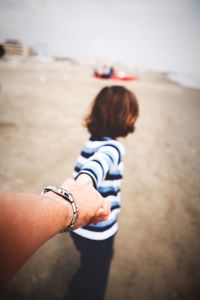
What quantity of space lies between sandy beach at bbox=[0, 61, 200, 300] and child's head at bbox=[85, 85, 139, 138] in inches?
90.3

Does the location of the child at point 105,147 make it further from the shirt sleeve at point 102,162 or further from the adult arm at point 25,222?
the adult arm at point 25,222

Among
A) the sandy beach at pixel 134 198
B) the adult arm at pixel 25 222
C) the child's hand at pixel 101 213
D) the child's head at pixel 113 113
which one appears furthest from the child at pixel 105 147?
the sandy beach at pixel 134 198

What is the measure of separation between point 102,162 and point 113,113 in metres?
0.78

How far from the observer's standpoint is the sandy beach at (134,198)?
2.78 meters

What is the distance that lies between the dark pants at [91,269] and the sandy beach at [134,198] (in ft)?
1.11

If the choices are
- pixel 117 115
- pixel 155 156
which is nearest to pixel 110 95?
pixel 117 115

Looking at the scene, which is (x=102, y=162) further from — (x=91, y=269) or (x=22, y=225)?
(x=91, y=269)

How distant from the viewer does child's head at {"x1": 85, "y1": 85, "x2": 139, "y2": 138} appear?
74.1 inches

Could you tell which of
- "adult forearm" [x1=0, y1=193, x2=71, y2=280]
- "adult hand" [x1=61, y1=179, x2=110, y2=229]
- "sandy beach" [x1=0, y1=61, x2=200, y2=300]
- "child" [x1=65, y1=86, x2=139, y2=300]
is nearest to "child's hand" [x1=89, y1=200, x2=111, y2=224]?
"adult hand" [x1=61, y1=179, x2=110, y2=229]

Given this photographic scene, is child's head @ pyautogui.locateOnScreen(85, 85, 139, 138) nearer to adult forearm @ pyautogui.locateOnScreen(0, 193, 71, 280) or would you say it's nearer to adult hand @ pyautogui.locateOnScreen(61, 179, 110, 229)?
adult hand @ pyautogui.locateOnScreen(61, 179, 110, 229)

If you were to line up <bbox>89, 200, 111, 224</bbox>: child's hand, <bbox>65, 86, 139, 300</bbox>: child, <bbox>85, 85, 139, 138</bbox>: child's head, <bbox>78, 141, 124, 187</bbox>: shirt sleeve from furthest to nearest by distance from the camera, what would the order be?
Answer: <bbox>85, 85, 139, 138</bbox>: child's head
<bbox>65, 86, 139, 300</bbox>: child
<bbox>78, 141, 124, 187</bbox>: shirt sleeve
<bbox>89, 200, 111, 224</bbox>: child's hand

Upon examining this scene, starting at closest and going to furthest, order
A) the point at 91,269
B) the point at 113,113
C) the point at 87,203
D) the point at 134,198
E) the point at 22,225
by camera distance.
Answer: the point at 22,225 → the point at 87,203 → the point at 113,113 → the point at 91,269 → the point at 134,198

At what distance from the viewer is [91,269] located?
7.06 ft

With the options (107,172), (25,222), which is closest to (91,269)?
(107,172)
